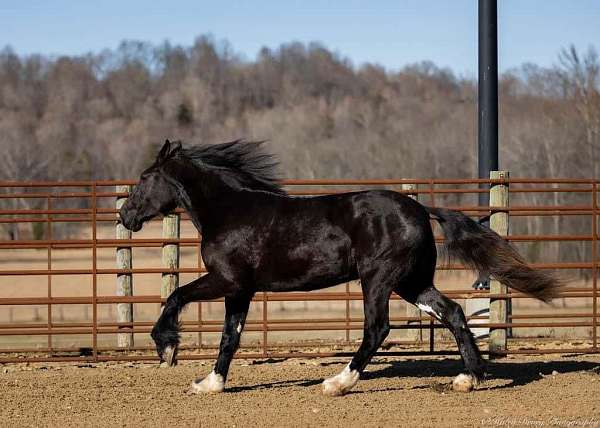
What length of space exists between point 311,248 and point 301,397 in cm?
118

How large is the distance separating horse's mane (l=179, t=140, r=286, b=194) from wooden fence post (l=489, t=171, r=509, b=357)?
280cm

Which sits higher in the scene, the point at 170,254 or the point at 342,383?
the point at 170,254

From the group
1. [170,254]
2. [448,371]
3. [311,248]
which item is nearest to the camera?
[311,248]

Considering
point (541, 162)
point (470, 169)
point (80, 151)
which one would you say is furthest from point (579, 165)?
point (80, 151)

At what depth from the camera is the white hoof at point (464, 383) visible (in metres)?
7.54

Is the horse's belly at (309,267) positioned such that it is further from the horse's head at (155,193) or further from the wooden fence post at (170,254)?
the wooden fence post at (170,254)

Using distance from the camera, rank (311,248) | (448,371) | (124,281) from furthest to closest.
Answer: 1. (124,281)
2. (448,371)
3. (311,248)

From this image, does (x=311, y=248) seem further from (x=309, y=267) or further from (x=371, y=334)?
(x=371, y=334)

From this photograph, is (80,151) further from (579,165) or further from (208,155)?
(208,155)

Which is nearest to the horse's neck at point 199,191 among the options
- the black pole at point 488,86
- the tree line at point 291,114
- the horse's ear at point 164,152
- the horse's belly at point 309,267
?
the horse's ear at point 164,152

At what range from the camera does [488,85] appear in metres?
10.9

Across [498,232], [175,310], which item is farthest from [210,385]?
[498,232]

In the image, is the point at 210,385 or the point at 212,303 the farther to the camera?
the point at 212,303

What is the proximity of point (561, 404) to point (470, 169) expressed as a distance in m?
50.3
